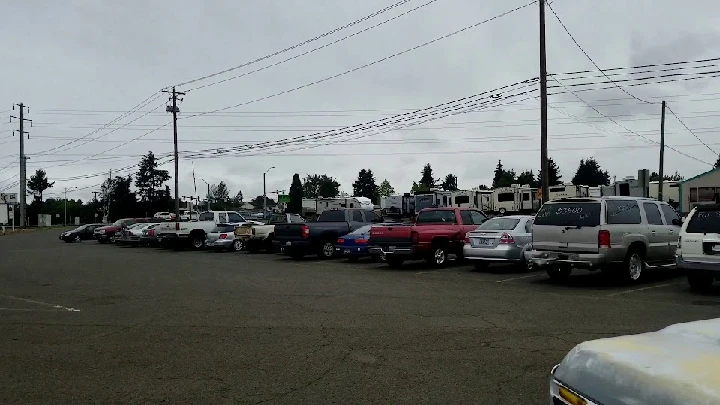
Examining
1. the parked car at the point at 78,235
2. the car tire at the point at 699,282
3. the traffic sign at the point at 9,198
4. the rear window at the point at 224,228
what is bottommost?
the parked car at the point at 78,235

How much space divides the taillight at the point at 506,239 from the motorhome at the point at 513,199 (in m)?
26.5

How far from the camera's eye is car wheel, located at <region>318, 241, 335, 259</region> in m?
23.8

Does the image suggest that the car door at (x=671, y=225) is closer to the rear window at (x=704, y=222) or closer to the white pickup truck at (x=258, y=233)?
the rear window at (x=704, y=222)

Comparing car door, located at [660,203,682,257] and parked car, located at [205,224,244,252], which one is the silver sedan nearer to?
car door, located at [660,203,682,257]

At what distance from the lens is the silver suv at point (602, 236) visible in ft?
43.3

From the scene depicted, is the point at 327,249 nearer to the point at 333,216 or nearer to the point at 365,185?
the point at 333,216

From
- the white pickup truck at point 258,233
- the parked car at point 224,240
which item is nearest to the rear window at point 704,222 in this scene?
the white pickup truck at point 258,233

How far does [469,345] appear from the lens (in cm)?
763

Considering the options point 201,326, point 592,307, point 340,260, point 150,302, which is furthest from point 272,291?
point 340,260

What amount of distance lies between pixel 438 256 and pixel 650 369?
15.9 meters

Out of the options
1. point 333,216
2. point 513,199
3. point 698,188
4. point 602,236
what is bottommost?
point 602,236

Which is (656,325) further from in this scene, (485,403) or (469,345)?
(485,403)

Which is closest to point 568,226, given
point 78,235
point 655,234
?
point 655,234

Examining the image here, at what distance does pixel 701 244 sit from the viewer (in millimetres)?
12016
